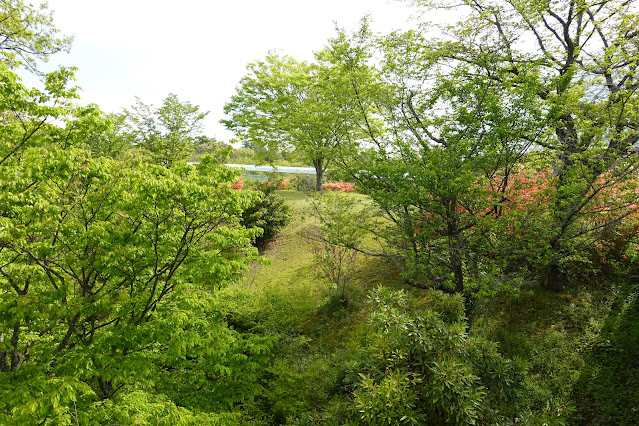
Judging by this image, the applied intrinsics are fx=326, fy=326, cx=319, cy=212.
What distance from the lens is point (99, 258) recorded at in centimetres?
461

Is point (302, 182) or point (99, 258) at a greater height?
point (302, 182)

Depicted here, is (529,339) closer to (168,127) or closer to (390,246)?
(390,246)

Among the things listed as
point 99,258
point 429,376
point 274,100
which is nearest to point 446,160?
point 429,376

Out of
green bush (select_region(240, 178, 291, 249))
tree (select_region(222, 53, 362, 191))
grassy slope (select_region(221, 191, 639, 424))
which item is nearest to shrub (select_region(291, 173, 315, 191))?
tree (select_region(222, 53, 362, 191))

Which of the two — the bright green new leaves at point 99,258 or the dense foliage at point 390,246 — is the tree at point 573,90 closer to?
the dense foliage at point 390,246

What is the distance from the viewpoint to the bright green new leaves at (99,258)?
4230 millimetres

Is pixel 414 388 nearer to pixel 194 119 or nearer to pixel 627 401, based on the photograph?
pixel 627 401

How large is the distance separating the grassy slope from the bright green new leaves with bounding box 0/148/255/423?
231cm

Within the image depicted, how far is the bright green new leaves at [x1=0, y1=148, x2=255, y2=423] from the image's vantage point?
423 cm

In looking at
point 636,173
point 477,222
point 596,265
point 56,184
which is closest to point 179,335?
point 56,184

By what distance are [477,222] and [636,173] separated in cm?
268

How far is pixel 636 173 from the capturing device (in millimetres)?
5609

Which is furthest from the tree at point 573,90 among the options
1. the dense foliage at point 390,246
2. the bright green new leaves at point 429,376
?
the bright green new leaves at point 429,376

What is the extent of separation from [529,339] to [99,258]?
318 inches
